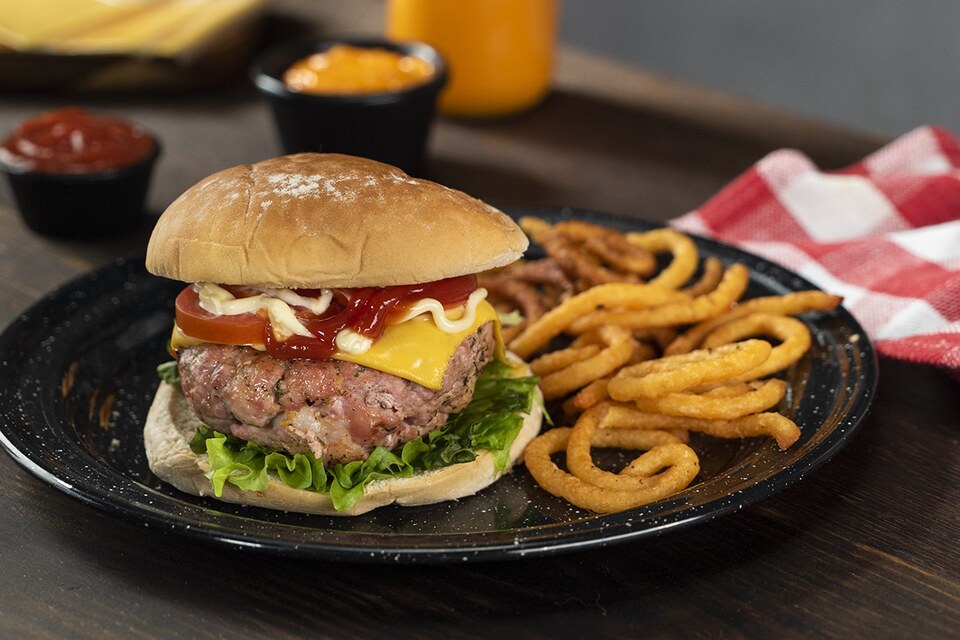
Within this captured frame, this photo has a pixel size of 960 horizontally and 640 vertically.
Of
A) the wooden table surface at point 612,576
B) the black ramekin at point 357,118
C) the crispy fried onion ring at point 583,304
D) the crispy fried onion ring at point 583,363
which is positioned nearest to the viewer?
the wooden table surface at point 612,576

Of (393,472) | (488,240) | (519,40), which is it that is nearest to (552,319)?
(488,240)

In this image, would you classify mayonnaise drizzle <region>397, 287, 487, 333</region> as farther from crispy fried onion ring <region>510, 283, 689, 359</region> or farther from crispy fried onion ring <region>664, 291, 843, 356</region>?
crispy fried onion ring <region>664, 291, 843, 356</region>

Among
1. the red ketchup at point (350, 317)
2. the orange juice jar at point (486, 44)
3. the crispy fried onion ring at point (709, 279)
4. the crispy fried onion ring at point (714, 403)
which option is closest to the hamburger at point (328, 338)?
the red ketchup at point (350, 317)

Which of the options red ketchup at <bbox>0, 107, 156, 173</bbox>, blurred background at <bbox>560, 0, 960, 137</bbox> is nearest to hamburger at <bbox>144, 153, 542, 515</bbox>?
red ketchup at <bbox>0, 107, 156, 173</bbox>

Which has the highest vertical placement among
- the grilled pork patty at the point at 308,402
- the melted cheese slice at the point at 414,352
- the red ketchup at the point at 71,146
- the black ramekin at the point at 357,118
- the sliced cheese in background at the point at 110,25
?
the melted cheese slice at the point at 414,352

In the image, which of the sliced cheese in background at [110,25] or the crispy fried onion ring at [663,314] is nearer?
the crispy fried onion ring at [663,314]

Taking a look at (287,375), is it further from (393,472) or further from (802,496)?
(802,496)

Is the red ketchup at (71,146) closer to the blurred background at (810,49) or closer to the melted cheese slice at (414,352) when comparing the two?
the melted cheese slice at (414,352)
